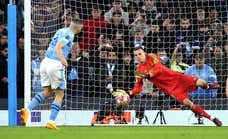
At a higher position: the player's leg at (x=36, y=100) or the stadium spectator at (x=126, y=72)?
the stadium spectator at (x=126, y=72)

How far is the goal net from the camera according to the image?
12047 millimetres

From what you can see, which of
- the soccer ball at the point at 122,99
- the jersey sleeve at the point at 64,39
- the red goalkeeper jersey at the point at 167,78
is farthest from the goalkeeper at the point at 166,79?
the jersey sleeve at the point at 64,39

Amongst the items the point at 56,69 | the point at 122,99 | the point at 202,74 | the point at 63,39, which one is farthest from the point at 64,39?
the point at 202,74

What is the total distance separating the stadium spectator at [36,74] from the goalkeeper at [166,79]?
1.62m

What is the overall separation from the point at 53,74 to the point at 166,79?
94.7 inches

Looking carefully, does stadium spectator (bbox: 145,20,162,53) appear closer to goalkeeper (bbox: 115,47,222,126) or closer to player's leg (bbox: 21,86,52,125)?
goalkeeper (bbox: 115,47,222,126)

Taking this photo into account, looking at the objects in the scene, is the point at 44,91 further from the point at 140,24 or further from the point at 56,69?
the point at 140,24

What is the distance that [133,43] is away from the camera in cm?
1309

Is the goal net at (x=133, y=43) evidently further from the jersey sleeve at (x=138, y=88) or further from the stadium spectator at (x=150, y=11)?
the jersey sleeve at (x=138, y=88)

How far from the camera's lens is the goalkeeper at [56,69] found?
9758mm

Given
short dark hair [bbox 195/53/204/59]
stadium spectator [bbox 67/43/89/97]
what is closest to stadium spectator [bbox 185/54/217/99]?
short dark hair [bbox 195/53/204/59]

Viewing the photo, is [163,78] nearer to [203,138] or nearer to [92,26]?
[92,26]

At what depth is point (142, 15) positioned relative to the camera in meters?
13.4

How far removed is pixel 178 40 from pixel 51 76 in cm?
373
